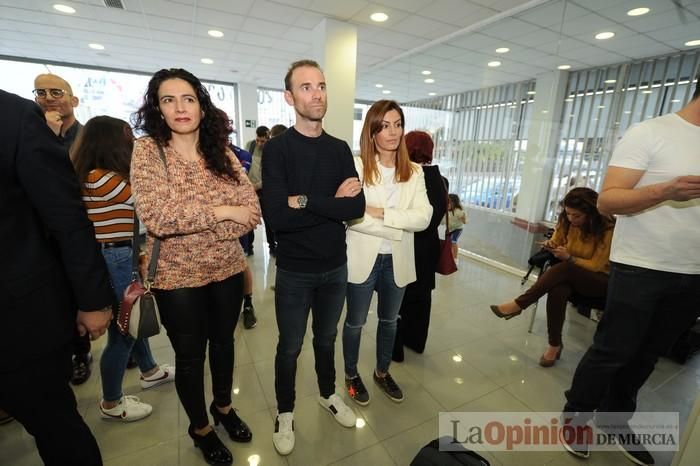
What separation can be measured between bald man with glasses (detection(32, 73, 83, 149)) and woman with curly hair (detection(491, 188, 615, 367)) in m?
3.39

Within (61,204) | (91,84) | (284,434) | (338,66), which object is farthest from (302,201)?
(91,84)

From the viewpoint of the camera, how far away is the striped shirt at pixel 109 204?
1394 millimetres

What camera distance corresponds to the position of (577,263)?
2227 millimetres

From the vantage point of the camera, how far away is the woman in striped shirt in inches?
55.2

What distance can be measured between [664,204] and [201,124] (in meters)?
1.97

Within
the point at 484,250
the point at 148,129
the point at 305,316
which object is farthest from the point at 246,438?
the point at 484,250

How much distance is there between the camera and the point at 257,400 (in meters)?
1.87

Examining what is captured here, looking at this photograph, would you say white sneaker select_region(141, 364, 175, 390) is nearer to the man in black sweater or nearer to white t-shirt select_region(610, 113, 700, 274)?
the man in black sweater

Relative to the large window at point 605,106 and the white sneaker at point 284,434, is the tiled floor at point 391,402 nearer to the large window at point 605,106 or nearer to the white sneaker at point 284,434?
the white sneaker at point 284,434

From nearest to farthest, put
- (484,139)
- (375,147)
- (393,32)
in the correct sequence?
(375,147) < (393,32) < (484,139)

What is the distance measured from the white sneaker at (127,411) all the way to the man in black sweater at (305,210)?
2.58 ft

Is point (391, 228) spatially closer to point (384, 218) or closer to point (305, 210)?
point (384, 218)

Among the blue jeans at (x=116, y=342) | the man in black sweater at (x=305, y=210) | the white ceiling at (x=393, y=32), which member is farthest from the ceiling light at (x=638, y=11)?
the blue jeans at (x=116, y=342)

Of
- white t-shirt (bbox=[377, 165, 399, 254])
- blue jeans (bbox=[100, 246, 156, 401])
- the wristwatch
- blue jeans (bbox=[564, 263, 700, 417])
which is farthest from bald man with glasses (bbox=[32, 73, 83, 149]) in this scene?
blue jeans (bbox=[564, 263, 700, 417])
